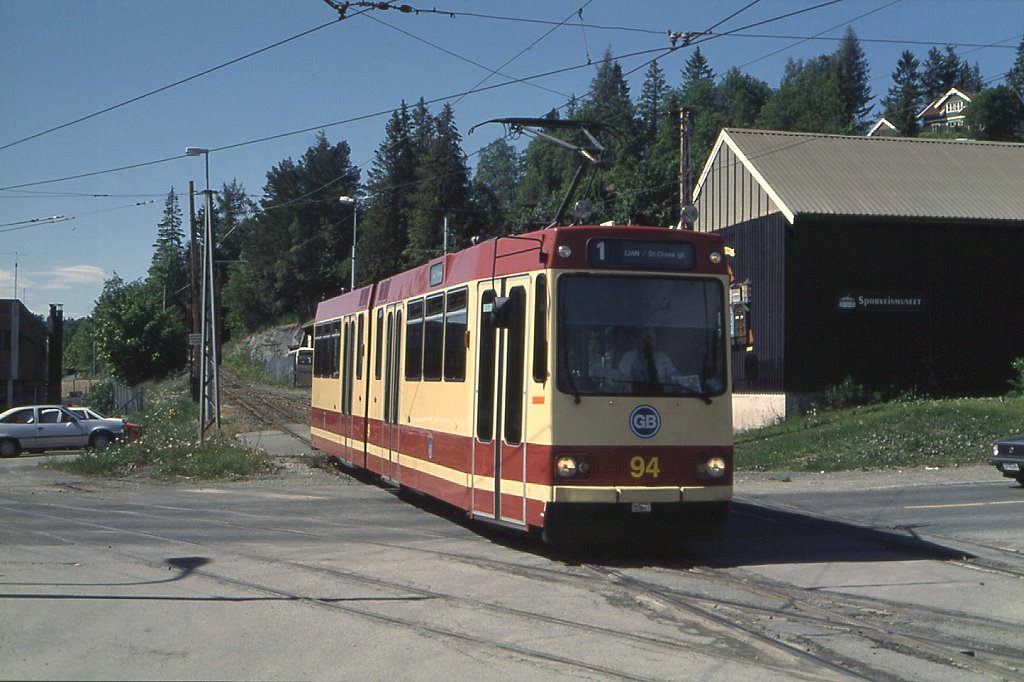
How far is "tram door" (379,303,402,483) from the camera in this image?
15.9m

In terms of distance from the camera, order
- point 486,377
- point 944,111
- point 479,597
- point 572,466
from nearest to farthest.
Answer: point 479,597 → point 572,466 → point 486,377 → point 944,111

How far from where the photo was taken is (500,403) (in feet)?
37.7

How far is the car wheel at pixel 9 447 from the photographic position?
33.2m

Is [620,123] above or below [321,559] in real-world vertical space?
above

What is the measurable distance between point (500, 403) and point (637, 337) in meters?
1.69

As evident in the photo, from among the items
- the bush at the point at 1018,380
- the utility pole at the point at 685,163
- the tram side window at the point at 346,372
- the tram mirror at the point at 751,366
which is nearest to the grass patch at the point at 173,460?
the tram side window at the point at 346,372

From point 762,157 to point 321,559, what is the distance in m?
26.4

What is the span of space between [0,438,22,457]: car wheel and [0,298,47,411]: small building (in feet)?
120

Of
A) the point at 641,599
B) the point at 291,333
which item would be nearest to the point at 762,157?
the point at 641,599

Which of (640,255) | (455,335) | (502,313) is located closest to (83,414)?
(455,335)

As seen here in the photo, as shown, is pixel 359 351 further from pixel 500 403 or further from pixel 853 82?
pixel 853 82

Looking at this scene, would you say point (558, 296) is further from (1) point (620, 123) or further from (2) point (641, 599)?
(1) point (620, 123)

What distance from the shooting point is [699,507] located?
10781 mm

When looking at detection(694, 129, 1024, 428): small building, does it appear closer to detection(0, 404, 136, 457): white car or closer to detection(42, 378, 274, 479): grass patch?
detection(42, 378, 274, 479): grass patch
